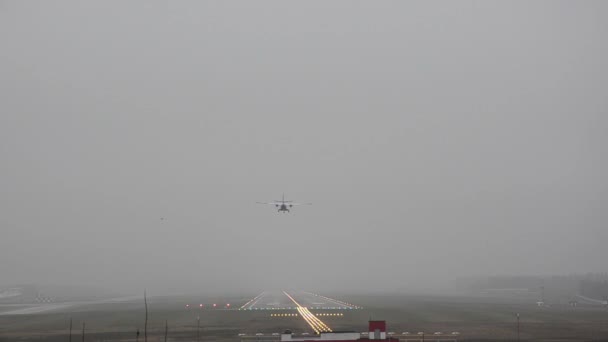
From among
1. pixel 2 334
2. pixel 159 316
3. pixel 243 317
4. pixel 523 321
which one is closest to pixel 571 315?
pixel 523 321

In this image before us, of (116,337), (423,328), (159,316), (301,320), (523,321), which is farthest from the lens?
(159,316)

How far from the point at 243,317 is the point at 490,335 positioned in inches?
2693

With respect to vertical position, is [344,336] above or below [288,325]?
above

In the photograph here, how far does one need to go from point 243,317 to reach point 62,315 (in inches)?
2500

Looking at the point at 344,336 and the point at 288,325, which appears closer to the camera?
the point at 344,336

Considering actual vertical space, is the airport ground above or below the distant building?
below

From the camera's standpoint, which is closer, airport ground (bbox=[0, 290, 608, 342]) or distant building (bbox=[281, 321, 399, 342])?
distant building (bbox=[281, 321, 399, 342])

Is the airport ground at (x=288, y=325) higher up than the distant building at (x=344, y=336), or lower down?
lower down

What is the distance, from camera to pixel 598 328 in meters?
130

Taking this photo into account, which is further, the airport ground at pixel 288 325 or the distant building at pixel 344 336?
→ the airport ground at pixel 288 325

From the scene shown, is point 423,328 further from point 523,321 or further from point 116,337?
point 116,337

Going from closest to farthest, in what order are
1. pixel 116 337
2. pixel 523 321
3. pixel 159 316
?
pixel 116 337 → pixel 523 321 → pixel 159 316

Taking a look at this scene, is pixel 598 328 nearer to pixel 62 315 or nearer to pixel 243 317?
pixel 243 317

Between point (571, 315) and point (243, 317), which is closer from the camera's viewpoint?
point (243, 317)
